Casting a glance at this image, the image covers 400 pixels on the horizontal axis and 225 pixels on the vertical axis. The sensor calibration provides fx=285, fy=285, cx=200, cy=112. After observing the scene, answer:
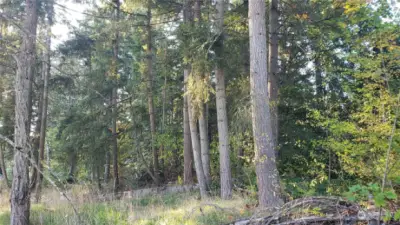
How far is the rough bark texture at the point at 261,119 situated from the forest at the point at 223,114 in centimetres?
2

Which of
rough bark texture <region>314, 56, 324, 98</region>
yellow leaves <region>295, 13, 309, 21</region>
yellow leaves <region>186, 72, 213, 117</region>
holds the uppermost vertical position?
yellow leaves <region>295, 13, 309, 21</region>

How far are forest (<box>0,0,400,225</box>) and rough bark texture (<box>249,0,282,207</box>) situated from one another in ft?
0.08

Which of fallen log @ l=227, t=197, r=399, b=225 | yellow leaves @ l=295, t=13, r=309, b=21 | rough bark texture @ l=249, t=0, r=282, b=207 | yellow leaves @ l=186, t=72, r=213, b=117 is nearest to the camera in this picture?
fallen log @ l=227, t=197, r=399, b=225

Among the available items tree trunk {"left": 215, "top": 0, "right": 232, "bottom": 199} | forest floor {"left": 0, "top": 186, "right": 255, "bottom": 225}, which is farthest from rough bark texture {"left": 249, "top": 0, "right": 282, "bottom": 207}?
tree trunk {"left": 215, "top": 0, "right": 232, "bottom": 199}

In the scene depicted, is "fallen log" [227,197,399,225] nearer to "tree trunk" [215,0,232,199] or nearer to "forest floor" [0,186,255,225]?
"forest floor" [0,186,255,225]

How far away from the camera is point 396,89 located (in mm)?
7461

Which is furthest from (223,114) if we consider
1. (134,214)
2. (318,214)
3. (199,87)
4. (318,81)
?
(318,81)

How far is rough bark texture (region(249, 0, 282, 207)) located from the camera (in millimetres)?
5211

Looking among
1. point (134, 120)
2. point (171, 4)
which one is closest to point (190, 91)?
point (171, 4)

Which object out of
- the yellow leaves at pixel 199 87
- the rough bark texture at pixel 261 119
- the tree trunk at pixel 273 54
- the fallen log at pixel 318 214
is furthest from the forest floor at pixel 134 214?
the tree trunk at pixel 273 54

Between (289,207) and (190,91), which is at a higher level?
(190,91)

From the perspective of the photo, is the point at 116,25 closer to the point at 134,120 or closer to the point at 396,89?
the point at 134,120

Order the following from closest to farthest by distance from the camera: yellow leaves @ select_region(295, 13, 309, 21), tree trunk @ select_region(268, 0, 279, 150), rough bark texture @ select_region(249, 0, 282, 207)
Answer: rough bark texture @ select_region(249, 0, 282, 207)
yellow leaves @ select_region(295, 13, 309, 21)
tree trunk @ select_region(268, 0, 279, 150)

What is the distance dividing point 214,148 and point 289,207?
26.7 ft
